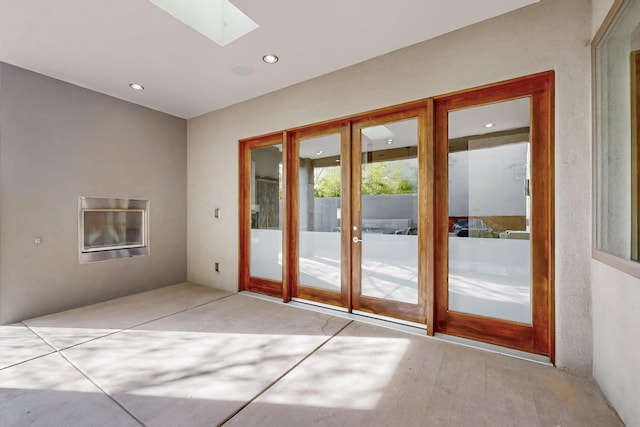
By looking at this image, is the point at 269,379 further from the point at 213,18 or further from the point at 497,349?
the point at 213,18

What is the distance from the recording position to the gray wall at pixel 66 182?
10.2ft

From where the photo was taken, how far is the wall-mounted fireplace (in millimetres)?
3707

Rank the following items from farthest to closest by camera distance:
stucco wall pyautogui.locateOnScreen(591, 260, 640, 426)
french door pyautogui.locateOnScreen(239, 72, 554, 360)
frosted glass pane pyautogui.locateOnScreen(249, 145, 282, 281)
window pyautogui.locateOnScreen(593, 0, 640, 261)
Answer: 1. frosted glass pane pyautogui.locateOnScreen(249, 145, 282, 281)
2. french door pyautogui.locateOnScreen(239, 72, 554, 360)
3. window pyautogui.locateOnScreen(593, 0, 640, 261)
4. stucco wall pyautogui.locateOnScreen(591, 260, 640, 426)

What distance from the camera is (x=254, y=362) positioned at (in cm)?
226

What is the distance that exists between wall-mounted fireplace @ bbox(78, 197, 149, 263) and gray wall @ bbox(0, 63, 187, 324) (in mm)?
85

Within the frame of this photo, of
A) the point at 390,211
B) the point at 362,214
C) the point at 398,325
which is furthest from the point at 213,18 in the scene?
the point at 398,325

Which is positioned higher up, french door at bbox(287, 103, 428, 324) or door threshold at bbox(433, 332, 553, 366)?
french door at bbox(287, 103, 428, 324)

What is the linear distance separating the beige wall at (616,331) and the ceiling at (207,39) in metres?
1.31

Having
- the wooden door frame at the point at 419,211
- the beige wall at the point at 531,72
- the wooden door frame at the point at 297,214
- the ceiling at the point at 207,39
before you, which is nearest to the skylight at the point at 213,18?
the ceiling at the point at 207,39

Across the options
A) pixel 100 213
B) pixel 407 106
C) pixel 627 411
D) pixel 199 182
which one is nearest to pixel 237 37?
pixel 407 106

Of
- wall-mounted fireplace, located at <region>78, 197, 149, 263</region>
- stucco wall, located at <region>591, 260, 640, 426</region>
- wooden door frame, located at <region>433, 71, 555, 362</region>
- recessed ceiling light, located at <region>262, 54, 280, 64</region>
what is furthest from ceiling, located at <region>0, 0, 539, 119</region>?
stucco wall, located at <region>591, 260, 640, 426</region>

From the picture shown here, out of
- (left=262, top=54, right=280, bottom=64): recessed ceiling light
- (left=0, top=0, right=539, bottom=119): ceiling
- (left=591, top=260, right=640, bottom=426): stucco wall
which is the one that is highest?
(left=0, top=0, right=539, bottom=119): ceiling

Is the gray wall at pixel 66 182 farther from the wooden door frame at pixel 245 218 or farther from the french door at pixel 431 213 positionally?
the french door at pixel 431 213

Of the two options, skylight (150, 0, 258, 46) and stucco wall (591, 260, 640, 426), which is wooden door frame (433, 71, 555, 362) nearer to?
stucco wall (591, 260, 640, 426)
